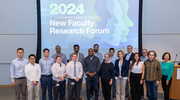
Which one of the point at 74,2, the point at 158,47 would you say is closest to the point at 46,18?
the point at 74,2

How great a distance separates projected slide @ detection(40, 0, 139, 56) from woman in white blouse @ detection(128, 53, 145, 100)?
2219 mm

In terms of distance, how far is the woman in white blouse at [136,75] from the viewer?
13.8 ft

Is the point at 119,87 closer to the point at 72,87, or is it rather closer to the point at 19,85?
the point at 72,87

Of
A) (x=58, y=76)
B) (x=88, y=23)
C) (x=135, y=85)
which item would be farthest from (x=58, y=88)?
(x=88, y=23)

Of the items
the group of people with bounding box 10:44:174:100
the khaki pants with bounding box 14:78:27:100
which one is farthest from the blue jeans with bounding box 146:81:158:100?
the khaki pants with bounding box 14:78:27:100

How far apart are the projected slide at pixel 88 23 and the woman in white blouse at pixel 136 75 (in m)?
2.22

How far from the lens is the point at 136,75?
13.9ft

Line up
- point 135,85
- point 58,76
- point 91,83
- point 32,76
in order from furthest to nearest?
point 91,83
point 135,85
point 58,76
point 32,76

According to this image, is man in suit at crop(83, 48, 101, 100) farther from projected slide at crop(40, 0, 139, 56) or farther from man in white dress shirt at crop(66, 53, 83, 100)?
projected slide at crop(40, 0, 139, 56)

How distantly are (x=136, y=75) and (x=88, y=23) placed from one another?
297 cm

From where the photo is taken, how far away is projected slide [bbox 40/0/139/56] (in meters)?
6.32

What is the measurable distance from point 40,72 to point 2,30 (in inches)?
135

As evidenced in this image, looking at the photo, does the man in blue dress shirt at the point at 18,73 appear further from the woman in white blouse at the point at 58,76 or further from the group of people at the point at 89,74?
the woman in white blouse at the point at 58,76

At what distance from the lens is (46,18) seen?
20.7ft
